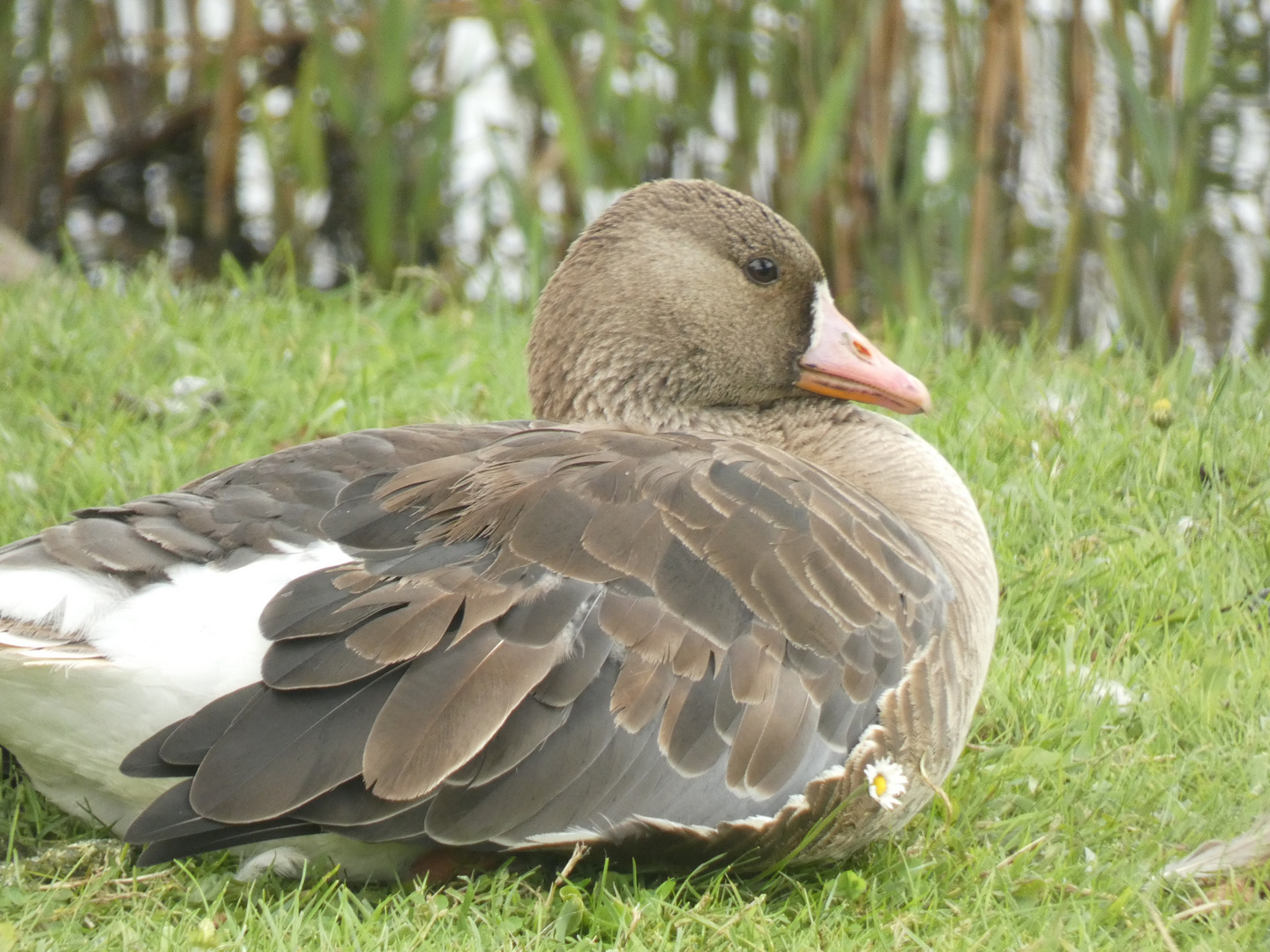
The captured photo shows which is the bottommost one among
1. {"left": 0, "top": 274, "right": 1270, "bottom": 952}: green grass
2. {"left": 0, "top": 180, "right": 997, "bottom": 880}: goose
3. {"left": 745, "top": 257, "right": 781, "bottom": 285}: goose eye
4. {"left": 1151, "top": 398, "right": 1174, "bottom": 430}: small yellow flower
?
{"left": 0, "top": 274, "right": 1270, "bottom": 952}: green grass

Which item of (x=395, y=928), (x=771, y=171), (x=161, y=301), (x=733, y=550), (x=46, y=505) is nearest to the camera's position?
(x=395, y=928)

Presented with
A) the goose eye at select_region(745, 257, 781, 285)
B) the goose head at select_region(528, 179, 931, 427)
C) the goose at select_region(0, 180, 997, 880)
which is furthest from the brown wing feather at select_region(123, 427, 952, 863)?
the goose eye at select_region(745, 257, 781, 285)

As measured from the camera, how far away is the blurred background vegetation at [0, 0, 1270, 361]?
21.2 ft

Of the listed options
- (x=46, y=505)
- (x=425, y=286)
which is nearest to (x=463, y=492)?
(x=46, y=505)

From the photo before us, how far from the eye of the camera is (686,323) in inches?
156

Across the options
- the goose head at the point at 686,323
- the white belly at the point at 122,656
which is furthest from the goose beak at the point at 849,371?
the white belly at the point at 122,656

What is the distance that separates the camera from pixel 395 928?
271 cm

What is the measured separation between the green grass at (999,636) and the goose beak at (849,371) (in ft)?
2.02

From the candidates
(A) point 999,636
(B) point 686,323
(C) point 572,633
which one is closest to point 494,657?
(C) point 572,633

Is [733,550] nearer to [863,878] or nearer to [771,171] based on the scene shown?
[863,878]

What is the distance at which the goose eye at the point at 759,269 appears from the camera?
402 cm

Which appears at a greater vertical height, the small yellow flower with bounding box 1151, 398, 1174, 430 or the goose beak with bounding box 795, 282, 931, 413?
the goose beak with bounding box 795, 282, 931, 413

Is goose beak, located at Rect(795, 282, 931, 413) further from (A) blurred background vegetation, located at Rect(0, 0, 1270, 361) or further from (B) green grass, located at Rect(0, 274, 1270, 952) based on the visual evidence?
(A) blurred background vegetation, located at Rect(0, 0, 1270, 361)

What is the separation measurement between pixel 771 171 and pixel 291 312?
254 centimetres
